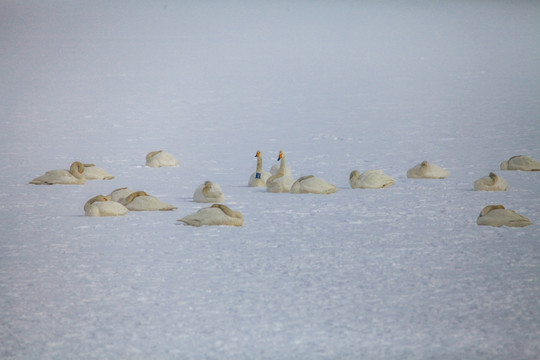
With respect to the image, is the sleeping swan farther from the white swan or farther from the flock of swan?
the white swan

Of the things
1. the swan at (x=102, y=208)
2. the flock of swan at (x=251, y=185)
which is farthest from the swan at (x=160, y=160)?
the swan at (x=102, y=208)

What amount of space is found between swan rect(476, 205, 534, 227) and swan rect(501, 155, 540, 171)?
5.09m

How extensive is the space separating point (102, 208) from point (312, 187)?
3.14m

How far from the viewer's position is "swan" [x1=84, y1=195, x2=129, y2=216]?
10977mm

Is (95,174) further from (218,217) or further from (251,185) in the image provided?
(218,217)

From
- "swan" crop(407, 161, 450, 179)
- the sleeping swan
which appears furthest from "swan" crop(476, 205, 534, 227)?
"swan" crop(407, 161, 450, 179)

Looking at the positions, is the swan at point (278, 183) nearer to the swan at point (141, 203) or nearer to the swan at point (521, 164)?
the swan at point (141, 203)

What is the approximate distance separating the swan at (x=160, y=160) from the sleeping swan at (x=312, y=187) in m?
4.18

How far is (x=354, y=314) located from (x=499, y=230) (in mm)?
3562

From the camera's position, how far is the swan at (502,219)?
10.1 m

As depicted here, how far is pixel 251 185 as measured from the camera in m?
13.7

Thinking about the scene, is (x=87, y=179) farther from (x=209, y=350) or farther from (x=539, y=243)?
(x=209, y=350)

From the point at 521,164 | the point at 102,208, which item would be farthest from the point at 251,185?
the point at 521,164

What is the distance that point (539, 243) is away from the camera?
30.5ft
